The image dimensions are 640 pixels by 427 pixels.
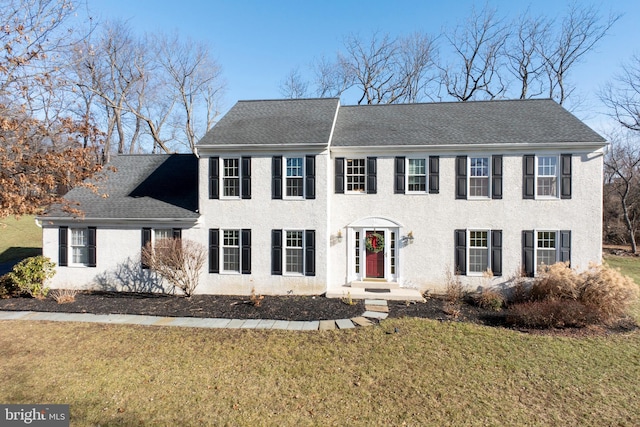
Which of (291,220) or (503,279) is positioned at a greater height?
(291,220)

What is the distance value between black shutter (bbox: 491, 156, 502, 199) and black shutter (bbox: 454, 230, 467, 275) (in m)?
1.82

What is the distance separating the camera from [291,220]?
11312 millimetres

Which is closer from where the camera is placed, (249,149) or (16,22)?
(16,22)

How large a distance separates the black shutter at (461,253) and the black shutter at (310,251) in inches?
212

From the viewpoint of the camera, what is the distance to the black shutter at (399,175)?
11.6 metres

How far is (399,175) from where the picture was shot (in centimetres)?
1159

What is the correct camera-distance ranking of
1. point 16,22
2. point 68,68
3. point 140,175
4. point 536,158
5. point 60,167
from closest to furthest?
1. point 16,22
2. point 68,68
3. point 60,167
4. point 536,158
5. point 140,175

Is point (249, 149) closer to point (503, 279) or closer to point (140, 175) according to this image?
point (140, 175)

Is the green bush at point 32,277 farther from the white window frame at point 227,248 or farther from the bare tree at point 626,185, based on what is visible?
the bare tree at point 626,185

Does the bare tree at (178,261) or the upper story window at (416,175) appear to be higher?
the upper story window at (416,175)

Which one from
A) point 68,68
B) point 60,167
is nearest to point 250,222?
point 60,167

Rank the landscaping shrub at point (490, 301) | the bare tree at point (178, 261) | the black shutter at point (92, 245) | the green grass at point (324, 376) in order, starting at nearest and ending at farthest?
the green grass at point (324, 376) → the landscaping shrub at point (490, 301) → the bare tree at point (178, 261) → the black shutter at point (92, 245)

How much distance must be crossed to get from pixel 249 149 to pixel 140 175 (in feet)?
20.9

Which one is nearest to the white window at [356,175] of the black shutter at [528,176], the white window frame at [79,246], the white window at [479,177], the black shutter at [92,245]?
the white window at [479,177]
